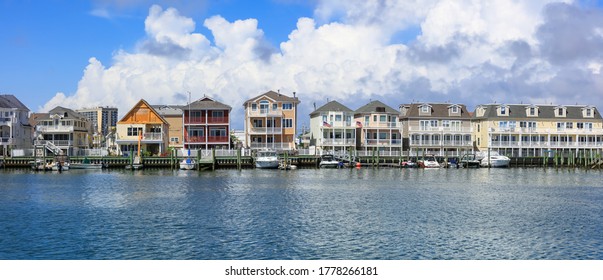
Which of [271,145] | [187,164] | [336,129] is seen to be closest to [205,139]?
[271,145]

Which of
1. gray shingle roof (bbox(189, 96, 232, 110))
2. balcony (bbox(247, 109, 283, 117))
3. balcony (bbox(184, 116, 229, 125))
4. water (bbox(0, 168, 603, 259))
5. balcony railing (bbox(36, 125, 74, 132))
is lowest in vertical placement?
water (bbox(0, 168, 603, 259))

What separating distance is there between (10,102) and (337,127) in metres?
53.0

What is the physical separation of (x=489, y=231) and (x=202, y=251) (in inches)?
602

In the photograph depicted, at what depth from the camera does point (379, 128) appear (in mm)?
106438

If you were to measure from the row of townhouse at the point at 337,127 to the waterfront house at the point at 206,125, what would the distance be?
154 mm

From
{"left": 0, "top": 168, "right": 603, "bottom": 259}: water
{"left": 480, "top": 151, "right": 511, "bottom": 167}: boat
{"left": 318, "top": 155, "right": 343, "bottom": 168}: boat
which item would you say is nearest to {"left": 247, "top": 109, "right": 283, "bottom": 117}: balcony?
{"left": 318, "top": 155, "right": 343, "bottom": 168}: boat

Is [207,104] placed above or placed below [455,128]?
above

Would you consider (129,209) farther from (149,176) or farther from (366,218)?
(149,176)

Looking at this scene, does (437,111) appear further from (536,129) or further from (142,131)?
(142,131)

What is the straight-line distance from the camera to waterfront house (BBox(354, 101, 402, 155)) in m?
106

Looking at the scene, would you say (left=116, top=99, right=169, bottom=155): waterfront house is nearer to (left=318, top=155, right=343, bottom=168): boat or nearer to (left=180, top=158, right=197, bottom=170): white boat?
(left=180, top=158, right=197, bottom=170): white boat

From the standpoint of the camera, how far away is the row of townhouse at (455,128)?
4166 inches

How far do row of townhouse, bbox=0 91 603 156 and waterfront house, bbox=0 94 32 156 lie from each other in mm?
141

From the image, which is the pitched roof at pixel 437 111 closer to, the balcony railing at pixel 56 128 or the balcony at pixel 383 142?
the balcony at pixel 383 142
